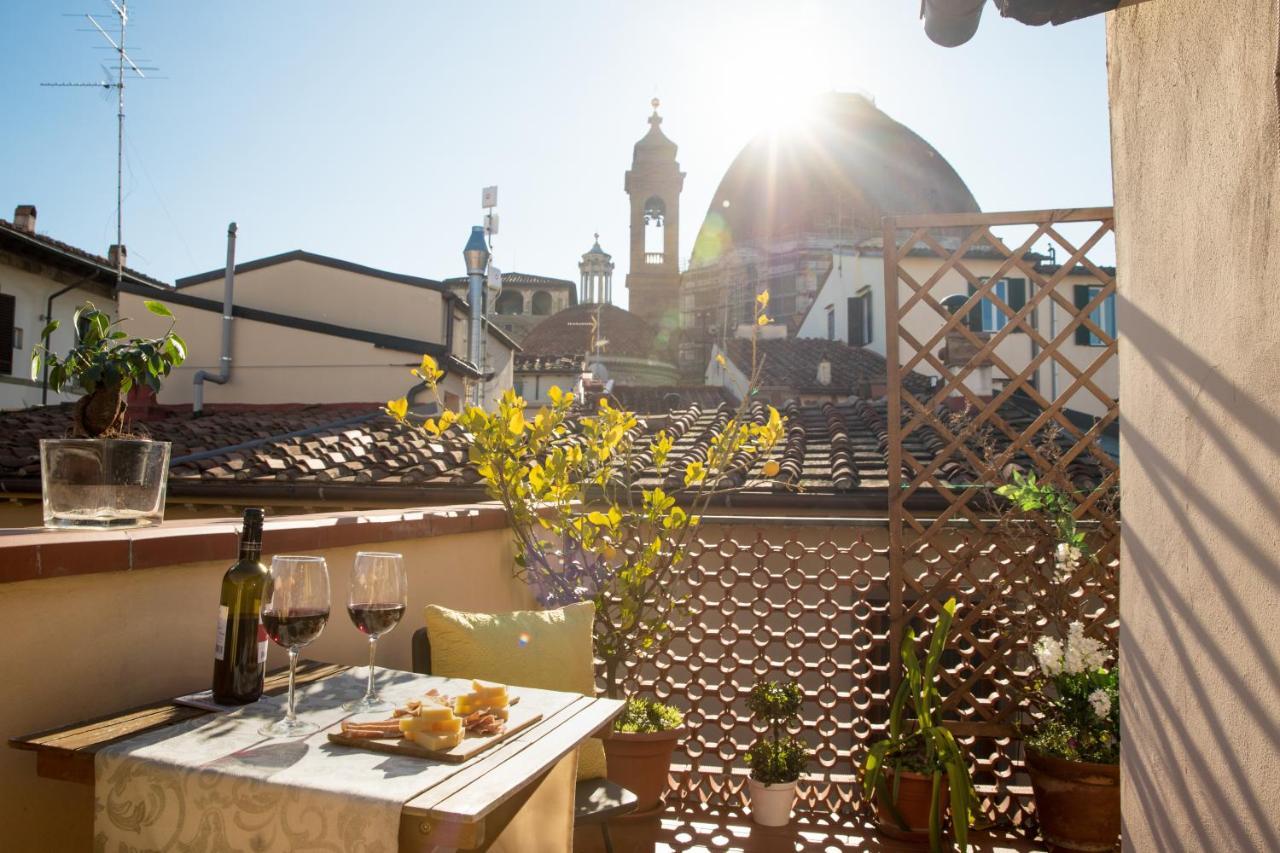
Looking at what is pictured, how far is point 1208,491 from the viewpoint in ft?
6.89

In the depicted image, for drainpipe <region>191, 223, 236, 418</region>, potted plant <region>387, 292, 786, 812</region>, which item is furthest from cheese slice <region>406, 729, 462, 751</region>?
drainpipe <region>191, 223, 236, 418</region>

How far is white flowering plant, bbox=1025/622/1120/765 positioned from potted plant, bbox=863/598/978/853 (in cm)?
35

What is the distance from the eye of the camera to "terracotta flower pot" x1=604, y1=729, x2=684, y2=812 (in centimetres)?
353

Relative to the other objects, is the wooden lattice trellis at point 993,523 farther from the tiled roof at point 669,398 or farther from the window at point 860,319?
the window at point 860,319

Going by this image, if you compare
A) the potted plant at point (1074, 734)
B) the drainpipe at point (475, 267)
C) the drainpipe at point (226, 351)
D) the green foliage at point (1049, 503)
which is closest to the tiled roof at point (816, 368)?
the drainpipe at point (475, 267)

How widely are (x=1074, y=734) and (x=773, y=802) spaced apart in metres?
1.12

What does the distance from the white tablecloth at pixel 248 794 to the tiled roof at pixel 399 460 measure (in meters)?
3.96

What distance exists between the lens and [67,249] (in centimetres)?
1720

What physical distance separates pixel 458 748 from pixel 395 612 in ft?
1.34

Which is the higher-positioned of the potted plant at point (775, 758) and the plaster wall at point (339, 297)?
the plaster wall at point (339, 297)

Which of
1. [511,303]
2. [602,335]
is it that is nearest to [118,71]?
[602,335]

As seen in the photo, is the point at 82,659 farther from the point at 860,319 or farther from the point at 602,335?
the point at 602,335

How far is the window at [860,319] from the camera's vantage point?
1877 centimetres

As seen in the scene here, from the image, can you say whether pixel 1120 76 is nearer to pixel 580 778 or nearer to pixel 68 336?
pixel 580 778
